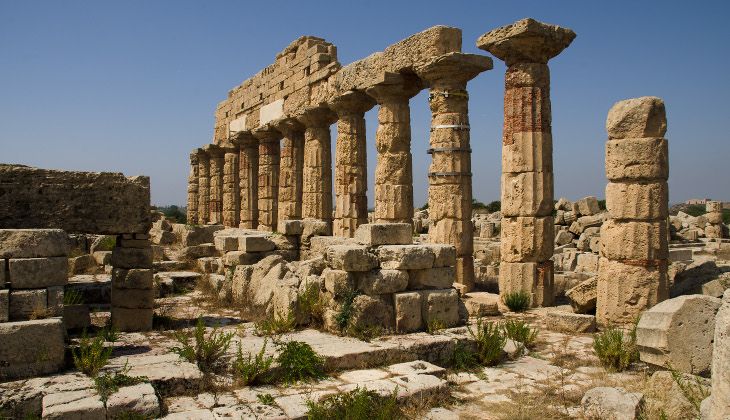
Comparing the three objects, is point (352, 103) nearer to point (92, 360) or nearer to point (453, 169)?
point (453, 169)

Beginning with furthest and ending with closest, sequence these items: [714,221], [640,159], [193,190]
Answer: [193,190] < [714,221] < [640,159]

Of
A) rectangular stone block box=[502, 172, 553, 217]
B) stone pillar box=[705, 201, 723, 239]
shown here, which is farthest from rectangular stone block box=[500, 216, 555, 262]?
stone pillar box=[705, 201, 723, 239]

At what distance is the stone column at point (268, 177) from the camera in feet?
79.4

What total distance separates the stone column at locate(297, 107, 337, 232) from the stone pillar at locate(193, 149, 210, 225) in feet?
52.2

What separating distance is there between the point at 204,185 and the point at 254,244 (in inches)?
901

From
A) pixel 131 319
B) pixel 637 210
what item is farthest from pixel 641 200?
pixel 131 319

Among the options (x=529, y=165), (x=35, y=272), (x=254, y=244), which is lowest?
(x=35, y=272)

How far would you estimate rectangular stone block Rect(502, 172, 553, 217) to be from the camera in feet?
39.5

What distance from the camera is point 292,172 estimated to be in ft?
72.1

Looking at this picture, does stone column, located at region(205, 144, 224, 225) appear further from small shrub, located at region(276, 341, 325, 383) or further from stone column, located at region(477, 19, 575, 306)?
small shrub, located at region(276, 341, 325, 383)

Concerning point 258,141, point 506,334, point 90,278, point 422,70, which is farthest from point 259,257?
point 258,141

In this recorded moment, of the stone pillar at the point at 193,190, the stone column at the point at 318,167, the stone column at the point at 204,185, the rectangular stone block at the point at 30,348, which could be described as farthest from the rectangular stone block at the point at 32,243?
the stone pillar at the point at 193,190

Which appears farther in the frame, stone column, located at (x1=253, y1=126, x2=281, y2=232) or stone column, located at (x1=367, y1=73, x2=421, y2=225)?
stone column, located at (x1=253, y1=126, x2=281, y2=232)

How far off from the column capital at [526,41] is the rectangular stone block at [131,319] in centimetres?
833
